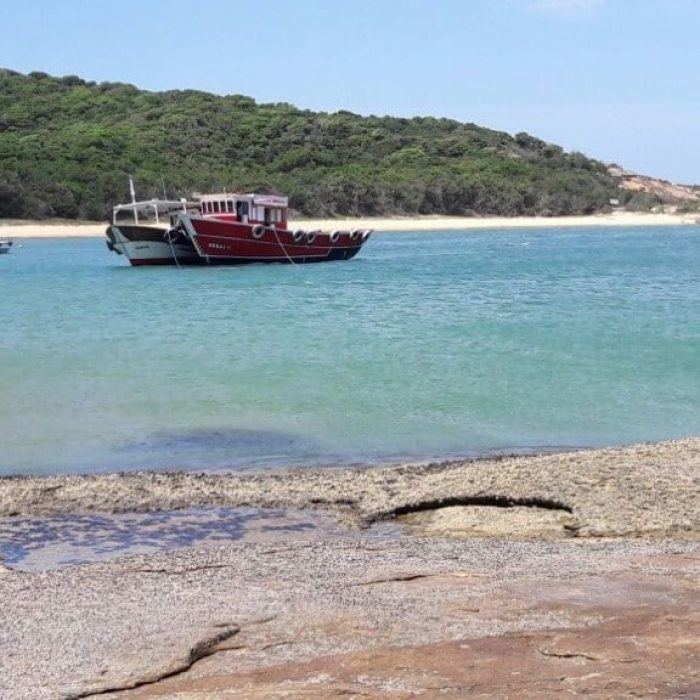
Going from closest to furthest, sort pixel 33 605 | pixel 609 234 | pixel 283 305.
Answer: pixel 33 605, pixel 283 305, pixel 609 234

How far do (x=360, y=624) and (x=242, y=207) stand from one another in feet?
116

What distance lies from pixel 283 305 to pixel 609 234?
162ft

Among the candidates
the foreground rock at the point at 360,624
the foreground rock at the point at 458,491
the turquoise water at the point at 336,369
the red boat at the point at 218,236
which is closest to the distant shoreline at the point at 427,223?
the red boat at the point at 218,236

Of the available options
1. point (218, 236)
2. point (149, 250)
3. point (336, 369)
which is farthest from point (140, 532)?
point (149, 250)

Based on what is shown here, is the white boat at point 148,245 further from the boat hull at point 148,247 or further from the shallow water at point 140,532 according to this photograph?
the shallow water at point 140,532

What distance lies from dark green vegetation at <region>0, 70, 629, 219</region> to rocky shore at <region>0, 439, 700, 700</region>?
58670mm

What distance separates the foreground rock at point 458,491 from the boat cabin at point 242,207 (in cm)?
3050

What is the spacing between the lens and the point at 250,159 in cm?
8312

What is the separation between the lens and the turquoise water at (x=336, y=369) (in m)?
11.0

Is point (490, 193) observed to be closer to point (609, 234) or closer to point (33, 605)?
point (609, 234)

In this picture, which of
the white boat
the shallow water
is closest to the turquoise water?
the shallow water

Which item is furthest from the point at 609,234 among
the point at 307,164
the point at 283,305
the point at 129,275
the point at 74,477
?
the point at 74,477

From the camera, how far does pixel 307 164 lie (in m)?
83.2

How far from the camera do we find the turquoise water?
36.1 feet
